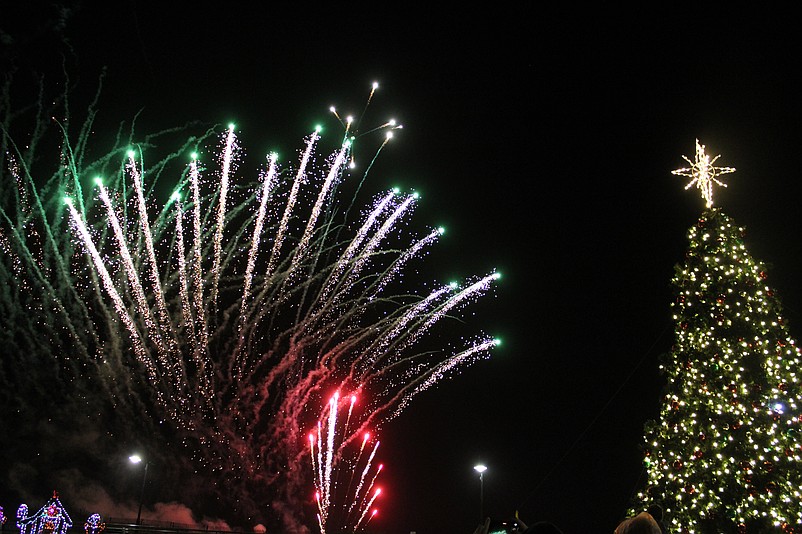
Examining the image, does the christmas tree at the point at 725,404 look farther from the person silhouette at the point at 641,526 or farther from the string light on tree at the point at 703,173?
the person silhouette at the point at 641,526

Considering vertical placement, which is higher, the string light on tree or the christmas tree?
the string light on tree

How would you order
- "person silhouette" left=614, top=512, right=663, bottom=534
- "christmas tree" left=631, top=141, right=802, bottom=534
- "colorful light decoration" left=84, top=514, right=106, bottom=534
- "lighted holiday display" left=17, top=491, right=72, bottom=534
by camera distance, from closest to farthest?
"person silhouette" left=614, top=512, right=663, bottom=534, "christmas tree" left=631, top=141, right=802, bottom=534, "lighted holiday display" left=17, top=491, right=72, bottom=534, "colorful light decoration" left=84, top=514, right=106, bottom=534

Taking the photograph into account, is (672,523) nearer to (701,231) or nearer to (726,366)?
(726,366)

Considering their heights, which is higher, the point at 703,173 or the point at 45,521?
the point at 703,173

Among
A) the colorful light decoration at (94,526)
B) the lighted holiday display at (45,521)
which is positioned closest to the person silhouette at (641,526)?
the colorful light decoration at (94,526)

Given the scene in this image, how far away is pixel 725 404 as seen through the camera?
45.9ft

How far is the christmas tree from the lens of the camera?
13.0 metres

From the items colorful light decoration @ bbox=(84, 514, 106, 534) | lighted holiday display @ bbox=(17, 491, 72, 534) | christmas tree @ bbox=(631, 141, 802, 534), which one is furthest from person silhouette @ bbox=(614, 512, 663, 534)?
lighted holiday display @ bbox=(17, 491, 72, 534)

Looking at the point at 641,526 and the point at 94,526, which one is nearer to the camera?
the point at 641,526

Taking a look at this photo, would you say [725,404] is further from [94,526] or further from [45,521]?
[45,521]

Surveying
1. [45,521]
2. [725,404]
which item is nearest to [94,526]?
[45,521]

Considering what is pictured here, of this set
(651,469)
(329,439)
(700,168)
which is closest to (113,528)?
(329,439)

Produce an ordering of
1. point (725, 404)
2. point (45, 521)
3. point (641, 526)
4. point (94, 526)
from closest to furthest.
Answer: point (641, 526)
point (725, 404)
point (94, 526)
point (45, 521)

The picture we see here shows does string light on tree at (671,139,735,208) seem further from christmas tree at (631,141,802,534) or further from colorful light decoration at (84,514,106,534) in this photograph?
colorful light decoration at (84,514,106,534)
